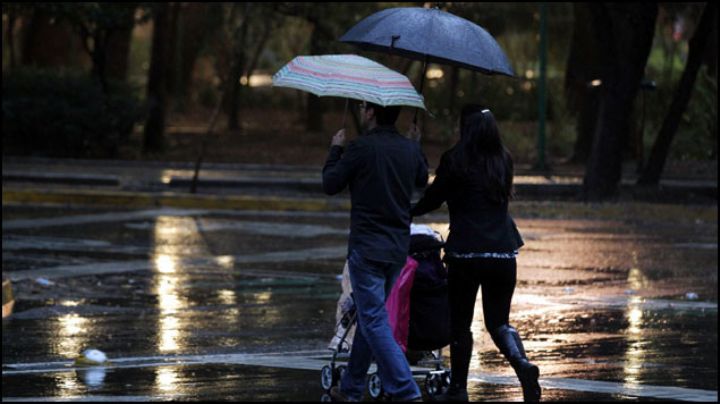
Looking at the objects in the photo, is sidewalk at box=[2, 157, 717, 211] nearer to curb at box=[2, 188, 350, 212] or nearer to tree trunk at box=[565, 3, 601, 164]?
curb at box=[2, 188, 350, 212]

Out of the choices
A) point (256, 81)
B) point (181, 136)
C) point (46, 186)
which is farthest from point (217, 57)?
point (256, 81)

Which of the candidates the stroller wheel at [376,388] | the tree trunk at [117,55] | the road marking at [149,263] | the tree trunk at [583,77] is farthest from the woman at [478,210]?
the tree trunk at [117,55]

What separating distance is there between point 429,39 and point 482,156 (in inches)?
28.8

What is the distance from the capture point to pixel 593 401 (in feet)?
29.3

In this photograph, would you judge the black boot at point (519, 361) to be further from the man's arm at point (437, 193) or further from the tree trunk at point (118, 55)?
the tree trunk at point (118, 55)

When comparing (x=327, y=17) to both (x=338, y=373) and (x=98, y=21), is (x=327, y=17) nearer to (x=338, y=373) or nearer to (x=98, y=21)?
(x=98, y=21)

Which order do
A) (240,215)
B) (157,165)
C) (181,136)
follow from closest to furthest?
(240,215) → (157,165) → (181,136)

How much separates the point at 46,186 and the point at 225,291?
11449 mm

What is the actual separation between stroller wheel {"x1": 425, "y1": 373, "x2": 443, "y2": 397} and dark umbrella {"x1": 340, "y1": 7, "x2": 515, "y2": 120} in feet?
5.77

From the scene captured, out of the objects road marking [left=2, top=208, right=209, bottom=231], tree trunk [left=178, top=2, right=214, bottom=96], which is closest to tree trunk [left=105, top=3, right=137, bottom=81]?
tree trunk [left=178, top=2, right=214, bottom=96]

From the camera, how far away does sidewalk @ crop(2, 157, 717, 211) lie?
2358 centimetres

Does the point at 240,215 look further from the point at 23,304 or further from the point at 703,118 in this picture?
the point at 703,118

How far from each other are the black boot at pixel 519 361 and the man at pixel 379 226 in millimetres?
642

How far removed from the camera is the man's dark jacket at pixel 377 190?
8.01 metres
